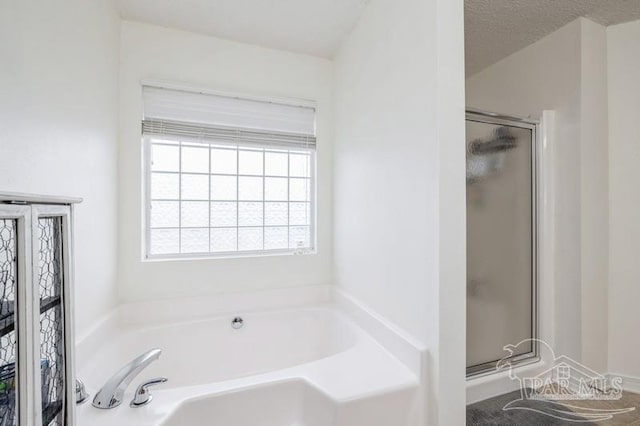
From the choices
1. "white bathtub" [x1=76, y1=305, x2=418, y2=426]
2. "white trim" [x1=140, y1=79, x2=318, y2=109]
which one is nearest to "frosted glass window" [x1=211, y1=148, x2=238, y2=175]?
"white trim" [x1=140, y1=79, x2=318, y2=109]

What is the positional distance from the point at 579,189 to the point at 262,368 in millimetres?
2507

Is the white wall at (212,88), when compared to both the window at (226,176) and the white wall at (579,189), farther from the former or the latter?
the white wall at (579,189)

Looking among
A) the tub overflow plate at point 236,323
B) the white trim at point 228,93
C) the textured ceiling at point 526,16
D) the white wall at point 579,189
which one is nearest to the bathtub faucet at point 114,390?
the tub overflow plate at point 236,323

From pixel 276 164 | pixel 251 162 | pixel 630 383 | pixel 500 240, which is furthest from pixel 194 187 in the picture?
pixel 630 383

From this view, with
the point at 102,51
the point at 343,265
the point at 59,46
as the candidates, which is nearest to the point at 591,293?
the point at 343,265

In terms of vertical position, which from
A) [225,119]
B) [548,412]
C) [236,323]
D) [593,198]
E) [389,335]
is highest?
[225,119]

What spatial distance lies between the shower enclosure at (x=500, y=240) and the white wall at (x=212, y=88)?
3.45ft

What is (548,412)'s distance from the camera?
61.0 inches

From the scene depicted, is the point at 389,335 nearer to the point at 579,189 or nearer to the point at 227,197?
the point at 227,197

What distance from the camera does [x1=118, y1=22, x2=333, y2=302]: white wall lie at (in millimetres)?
1743

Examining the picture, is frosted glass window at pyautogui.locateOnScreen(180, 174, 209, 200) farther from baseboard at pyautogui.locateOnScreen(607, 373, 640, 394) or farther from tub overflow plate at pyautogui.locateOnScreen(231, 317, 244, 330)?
baseboard at pyautogui.locateOnScreen(607, 373, 640, 394)

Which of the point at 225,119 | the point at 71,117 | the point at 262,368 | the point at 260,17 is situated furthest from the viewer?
the point at 225,119

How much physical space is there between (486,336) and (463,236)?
3.70 feet

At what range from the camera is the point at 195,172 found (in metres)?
1.95
